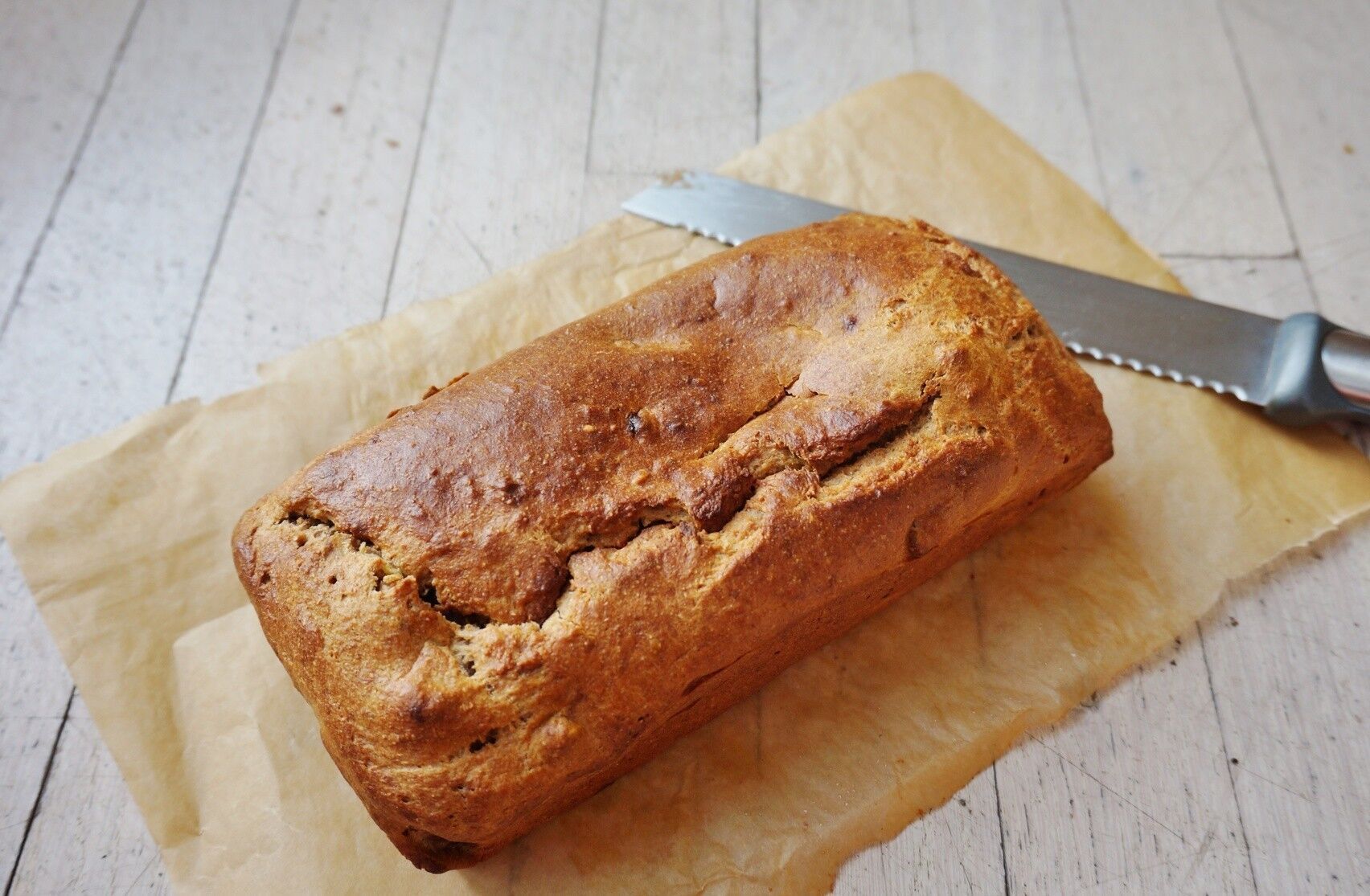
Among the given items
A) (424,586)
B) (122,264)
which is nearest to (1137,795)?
(424,586)

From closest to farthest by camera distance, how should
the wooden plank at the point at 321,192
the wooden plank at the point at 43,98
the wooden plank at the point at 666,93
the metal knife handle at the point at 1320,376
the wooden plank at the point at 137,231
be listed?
the metal knife handle at the point at 1320,376 < the wooden plank at the point at 137,231 < the wooden plank at the point at 321,192 < the wooden plank at the point at 43,98 < the wooden plank at the point at 666,93

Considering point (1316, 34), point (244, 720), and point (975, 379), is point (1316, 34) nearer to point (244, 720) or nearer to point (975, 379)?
point (975, 379)

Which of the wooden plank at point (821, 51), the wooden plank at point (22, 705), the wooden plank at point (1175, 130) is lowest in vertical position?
the wooden plank at point (22, 705)

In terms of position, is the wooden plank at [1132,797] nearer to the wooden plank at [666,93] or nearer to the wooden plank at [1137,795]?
the wooden plank at [1137,795]

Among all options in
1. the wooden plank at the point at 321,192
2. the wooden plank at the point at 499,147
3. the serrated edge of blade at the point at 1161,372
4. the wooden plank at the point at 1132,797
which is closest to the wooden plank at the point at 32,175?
the wooden plank at the point at 321,192

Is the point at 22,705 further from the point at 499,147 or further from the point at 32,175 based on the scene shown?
the point at 499,147

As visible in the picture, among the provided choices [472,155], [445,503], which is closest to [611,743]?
[445,503]
